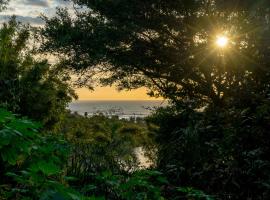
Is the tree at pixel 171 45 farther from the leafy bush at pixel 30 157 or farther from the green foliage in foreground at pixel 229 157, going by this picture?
the leafy bush at pixel 30 157

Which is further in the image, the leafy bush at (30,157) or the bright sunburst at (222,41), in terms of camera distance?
the bright sunburst at (222,41)

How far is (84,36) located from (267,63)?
21.0 feet

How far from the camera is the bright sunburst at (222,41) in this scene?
51.3 feet

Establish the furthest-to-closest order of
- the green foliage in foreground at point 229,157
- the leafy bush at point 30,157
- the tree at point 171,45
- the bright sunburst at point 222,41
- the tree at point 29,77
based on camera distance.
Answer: the tree at point 29,77, the bright sunburst at point 222,41, the tree at point 171,45, the green foliage in foreground at point 229,157, the leafy bush at point 30,157

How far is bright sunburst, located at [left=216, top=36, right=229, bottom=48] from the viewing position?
1564 cm

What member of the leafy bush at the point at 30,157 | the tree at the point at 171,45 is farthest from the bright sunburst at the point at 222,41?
the leafy bush at the point at 30,157

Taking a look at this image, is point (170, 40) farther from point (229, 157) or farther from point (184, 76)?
point (229, 157)

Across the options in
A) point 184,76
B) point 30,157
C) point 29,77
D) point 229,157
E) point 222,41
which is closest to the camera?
point 30,157

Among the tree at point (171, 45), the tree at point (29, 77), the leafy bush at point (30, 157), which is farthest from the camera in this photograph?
the tree at point (29, 77)

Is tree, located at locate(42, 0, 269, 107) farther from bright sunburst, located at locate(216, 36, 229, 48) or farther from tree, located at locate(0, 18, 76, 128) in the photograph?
tree, located at locate(0, 18, 76, 128)

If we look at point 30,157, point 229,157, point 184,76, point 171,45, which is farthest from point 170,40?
point 30,157

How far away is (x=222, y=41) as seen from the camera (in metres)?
15.8

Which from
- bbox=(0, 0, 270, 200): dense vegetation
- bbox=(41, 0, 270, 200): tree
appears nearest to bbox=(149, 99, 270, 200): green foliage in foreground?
bbox=(0, 0, 270, 200): dense vegetation

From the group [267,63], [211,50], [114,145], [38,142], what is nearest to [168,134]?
[114,145]
